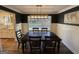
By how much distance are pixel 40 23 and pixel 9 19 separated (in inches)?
102

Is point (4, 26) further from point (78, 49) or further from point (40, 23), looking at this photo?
point (78, 49)

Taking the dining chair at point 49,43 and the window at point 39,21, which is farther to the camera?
the window at point 39,21

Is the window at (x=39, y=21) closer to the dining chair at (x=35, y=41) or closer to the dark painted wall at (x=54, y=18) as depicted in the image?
the dark painted wall at (x=54, y=18)

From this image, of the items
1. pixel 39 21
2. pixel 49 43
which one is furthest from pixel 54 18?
pixel 49 43

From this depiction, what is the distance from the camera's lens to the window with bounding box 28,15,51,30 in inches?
367

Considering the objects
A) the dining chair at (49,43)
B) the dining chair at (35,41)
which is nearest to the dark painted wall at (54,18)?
the dining chair at (49,43)

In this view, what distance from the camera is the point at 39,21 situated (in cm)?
941

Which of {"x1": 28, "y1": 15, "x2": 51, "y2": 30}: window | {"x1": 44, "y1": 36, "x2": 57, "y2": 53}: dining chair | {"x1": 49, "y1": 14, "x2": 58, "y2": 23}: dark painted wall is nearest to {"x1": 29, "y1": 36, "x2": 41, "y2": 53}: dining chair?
{"x1": 44, "y1": 36, "x2": 57, "y2": 53}: dining chair

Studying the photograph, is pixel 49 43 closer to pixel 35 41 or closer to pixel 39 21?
pixel 35 41

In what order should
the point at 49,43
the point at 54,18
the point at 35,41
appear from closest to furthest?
the point at 35,41 → the point at 49,43 → the point at 54,18

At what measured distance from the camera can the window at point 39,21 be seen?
367 inches

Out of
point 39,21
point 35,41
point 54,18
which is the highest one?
point 54,18
